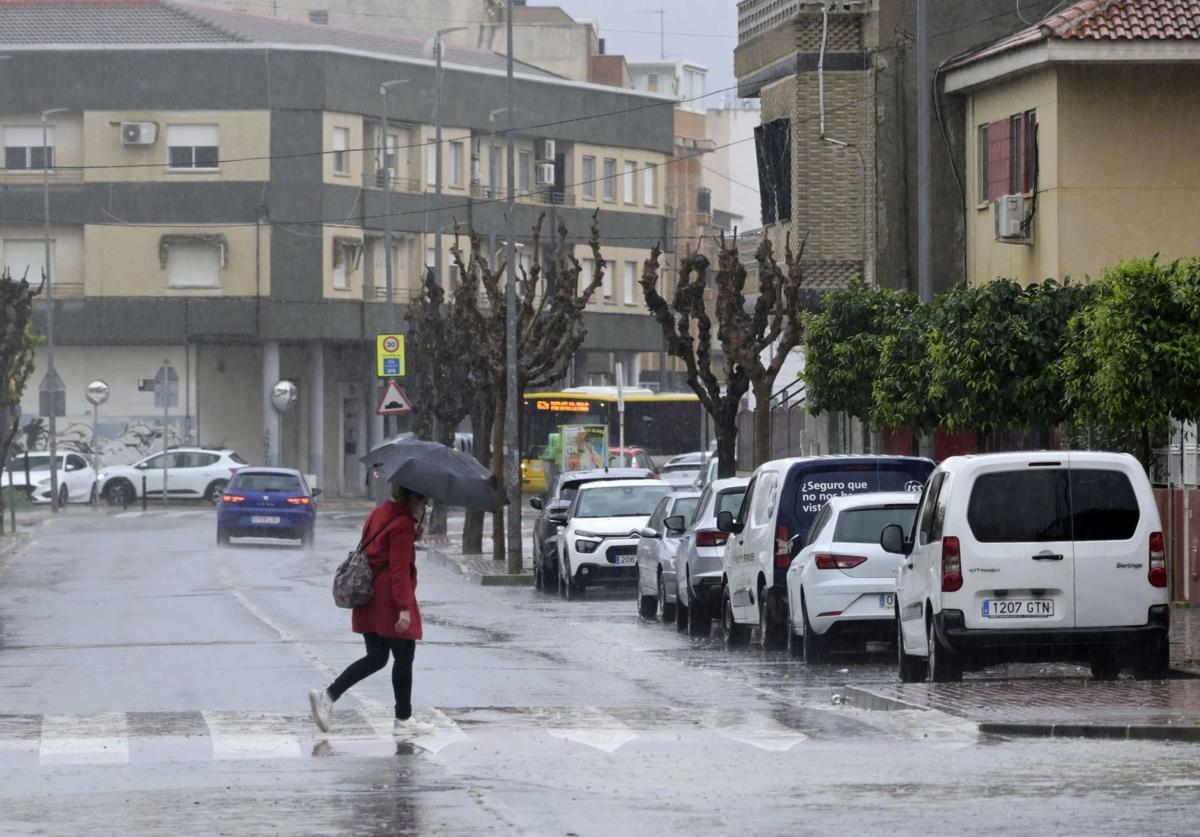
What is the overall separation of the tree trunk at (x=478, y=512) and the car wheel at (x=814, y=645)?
74.6 feet

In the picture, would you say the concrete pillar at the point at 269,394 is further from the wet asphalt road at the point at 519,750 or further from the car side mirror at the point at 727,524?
the car side mirror at the point at 727,524

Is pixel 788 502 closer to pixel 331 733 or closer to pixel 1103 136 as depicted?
pixel 331 733

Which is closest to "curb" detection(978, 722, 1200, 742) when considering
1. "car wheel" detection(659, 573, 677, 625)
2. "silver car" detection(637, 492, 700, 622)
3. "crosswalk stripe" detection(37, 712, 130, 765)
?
"crosswalk stripe" detection(37, 712, 130, 765)

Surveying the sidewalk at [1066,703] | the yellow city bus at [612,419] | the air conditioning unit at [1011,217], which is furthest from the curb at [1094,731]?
the yellow city bus at [612,419]

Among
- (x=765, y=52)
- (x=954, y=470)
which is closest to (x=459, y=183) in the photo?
(x=765, y=52)

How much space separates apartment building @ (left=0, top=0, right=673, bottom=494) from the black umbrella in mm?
60244

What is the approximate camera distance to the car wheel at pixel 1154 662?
1781cm

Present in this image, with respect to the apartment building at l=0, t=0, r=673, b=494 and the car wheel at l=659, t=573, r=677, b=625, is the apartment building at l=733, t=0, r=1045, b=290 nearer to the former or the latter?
the car wheel at l=659, t=573, r=677, b=625

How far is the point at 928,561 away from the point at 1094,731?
3.79 meters

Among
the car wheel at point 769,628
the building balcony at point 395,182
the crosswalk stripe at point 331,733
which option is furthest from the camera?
the building balcony at point 395,182

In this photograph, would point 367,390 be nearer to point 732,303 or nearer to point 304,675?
point 732,303

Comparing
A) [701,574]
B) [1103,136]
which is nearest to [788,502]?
[701,574]

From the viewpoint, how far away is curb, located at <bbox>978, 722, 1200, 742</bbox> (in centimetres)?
1416

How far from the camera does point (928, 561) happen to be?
59.3 feet
